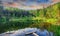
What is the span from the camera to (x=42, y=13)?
1645mm

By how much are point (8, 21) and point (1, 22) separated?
0.06 metres

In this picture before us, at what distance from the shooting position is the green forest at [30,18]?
5.24ft

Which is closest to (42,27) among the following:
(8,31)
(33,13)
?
(33,13)

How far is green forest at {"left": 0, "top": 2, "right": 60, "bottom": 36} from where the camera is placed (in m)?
1.60

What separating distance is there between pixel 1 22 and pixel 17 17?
16cm

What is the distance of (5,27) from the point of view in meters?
1.59

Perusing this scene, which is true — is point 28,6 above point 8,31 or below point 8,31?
above

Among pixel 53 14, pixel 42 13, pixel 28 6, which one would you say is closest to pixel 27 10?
pixel 28 6

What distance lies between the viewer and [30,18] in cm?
164

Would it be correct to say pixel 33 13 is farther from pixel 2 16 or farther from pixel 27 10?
pixel 2 16

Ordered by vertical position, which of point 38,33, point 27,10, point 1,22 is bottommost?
point 38,33

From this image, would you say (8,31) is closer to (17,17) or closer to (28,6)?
(17,17)

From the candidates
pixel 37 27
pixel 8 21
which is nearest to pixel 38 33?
pixel 37 27

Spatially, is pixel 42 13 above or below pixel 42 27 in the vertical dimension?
above
